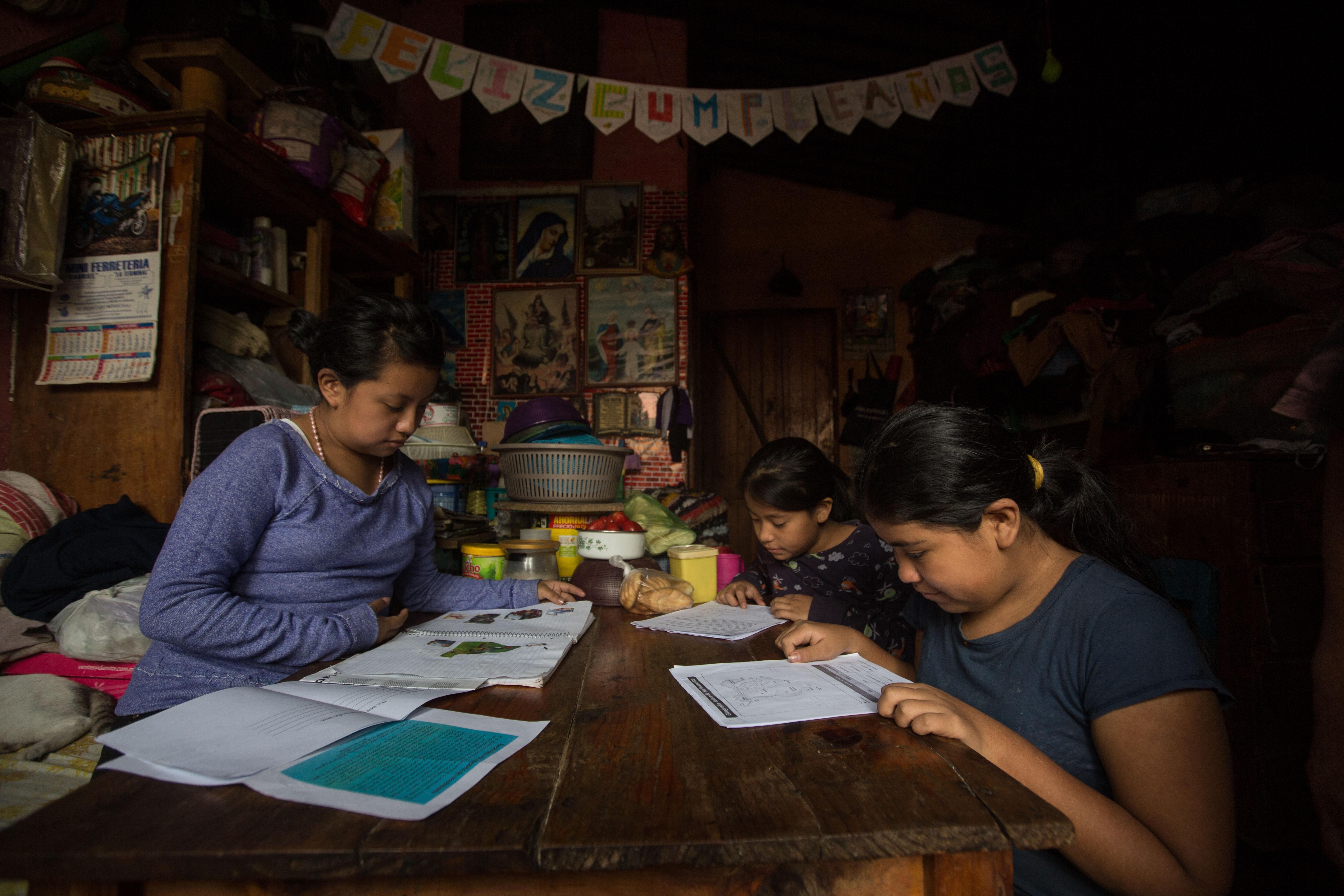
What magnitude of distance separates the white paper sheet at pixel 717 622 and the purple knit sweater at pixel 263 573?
0.69 meters

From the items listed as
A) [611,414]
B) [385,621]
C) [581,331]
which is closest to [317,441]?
[385,621]

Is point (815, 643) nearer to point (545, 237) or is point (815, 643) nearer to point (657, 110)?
point (657, 110)

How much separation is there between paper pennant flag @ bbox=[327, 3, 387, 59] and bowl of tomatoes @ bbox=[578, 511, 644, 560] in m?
2.89

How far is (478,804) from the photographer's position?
26.6 inches

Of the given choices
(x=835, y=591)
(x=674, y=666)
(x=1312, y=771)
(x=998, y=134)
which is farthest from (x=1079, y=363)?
(x=674, y=666)

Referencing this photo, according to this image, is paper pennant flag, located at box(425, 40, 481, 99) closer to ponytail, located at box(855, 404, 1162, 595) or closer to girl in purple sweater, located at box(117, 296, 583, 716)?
girl in purple sweater, located at box(117, 296, 583, 716)

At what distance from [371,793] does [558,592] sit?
3.84 ft

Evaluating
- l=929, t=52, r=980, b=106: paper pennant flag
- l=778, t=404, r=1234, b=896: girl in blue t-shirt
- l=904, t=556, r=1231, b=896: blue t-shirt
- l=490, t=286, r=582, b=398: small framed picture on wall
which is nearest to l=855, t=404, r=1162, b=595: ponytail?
l=778, t=404, r=1234, b=896: girl in blue t-shirt

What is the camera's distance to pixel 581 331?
5.12 metres

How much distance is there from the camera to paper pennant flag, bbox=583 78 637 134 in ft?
11.4

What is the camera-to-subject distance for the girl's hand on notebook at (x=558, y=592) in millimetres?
1847

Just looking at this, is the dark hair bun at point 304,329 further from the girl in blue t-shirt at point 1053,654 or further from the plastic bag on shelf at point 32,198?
the girl in blue t-shirt at point 1053,654

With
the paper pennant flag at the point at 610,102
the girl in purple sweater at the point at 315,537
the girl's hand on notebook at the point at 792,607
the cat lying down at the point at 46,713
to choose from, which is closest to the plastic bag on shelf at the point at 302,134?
the paper pennant flag at the point at 610,102

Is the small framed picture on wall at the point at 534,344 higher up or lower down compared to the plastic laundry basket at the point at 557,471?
higher up
